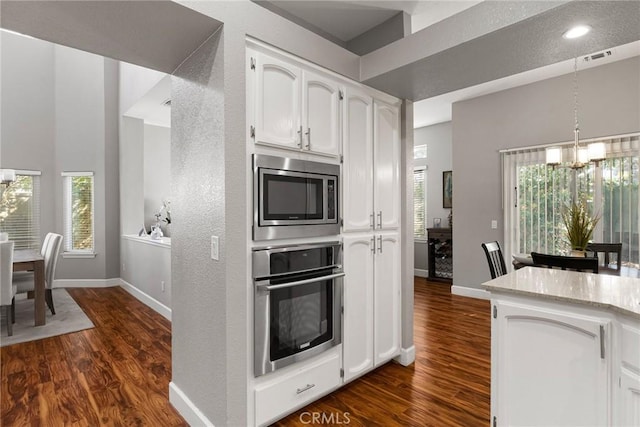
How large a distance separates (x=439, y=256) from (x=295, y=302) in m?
4.98

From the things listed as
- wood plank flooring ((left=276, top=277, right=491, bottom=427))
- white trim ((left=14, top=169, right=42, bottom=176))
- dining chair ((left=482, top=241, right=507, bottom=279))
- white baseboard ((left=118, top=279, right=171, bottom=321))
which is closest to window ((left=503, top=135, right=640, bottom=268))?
dining chair ((left=482, top=241, right=507, bottom=279))

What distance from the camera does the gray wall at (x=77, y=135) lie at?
5.93m

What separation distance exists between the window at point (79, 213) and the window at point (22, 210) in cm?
42

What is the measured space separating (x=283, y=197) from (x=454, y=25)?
1440 mm

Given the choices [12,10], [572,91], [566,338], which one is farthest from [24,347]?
[572,91]

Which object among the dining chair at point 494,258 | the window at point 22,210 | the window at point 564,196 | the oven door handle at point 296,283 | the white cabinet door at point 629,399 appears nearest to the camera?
the white cabinet door at point 629,399

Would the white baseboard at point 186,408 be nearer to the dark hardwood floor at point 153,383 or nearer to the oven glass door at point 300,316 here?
the dark hardwood floor at point 153,383

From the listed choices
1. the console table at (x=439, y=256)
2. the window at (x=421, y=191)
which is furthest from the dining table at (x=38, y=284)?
the window at (x=421, y=191)

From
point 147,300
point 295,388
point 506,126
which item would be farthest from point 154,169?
point 506,126

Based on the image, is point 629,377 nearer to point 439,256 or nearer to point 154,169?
point 439,256

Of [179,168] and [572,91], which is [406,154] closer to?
[179,168]

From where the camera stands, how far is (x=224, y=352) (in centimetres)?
182

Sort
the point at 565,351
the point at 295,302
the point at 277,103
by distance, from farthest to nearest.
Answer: the point at 295,302 < the point at 277,103 < the point at 565,351

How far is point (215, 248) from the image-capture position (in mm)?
1880
